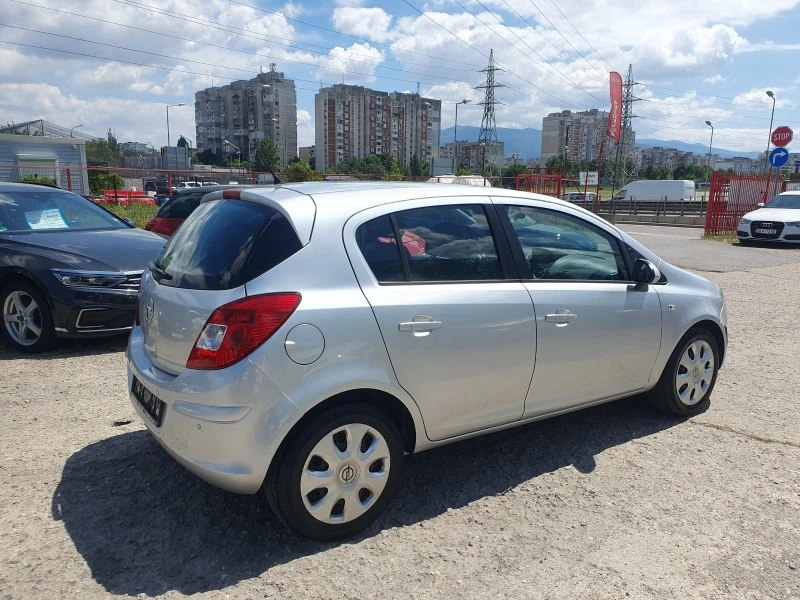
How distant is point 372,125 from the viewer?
11769 cm

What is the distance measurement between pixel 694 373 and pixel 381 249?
8.87 ft

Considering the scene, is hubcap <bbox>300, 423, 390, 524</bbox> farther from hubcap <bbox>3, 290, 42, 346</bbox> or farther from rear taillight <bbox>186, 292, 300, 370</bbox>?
hubcap <bbox>3, 290, 42, 346</bbox>

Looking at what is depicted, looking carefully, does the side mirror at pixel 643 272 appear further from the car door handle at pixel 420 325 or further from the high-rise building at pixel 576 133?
the high-rise building at pixel 576 133

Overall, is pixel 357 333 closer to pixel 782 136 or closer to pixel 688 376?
pixel 688 376

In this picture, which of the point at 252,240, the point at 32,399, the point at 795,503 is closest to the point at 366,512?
the point at 252,240

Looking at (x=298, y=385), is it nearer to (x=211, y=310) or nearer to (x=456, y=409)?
(x=211, y=310)

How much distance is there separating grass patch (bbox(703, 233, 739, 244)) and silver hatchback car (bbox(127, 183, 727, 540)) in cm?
1805

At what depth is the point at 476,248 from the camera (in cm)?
340

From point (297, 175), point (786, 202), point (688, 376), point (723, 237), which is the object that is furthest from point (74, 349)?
point (297, 175)

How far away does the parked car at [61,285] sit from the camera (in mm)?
5723

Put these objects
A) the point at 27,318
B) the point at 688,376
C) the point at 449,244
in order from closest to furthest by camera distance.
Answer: the point at 449,244 → the point at 688,376 → the point at 27,318

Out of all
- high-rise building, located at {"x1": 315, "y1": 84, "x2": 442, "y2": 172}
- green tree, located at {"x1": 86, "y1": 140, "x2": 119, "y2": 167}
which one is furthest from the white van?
high-rise building, located at {"x1": 315, "y1": 84, "x2": 442, "y2": 172}

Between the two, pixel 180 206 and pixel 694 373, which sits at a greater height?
pixel 180 206

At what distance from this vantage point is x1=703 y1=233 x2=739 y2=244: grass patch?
1953cm
